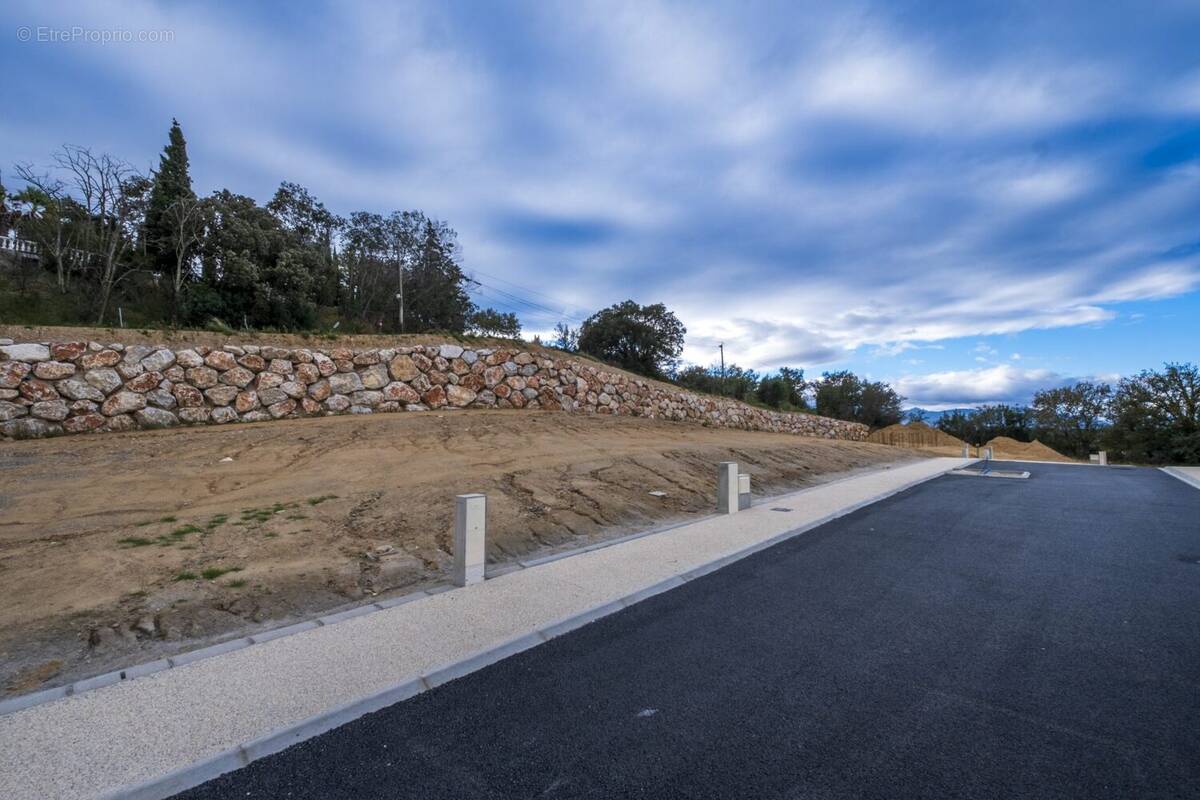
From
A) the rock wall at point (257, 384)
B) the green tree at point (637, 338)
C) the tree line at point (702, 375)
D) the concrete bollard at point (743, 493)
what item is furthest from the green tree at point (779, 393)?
the concrete bollard at point (743, 493)

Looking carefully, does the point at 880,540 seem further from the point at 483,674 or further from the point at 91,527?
the point at 91,527

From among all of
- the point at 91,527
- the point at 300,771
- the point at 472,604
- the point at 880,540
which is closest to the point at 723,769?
the point at 300,771

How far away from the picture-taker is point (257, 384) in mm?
12203

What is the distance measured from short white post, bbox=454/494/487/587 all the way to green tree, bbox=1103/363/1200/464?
31.6 meters

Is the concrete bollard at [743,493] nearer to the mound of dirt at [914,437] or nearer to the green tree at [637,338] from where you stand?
the green tree at [637,338]

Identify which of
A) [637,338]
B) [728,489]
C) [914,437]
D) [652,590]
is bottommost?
[652,590]

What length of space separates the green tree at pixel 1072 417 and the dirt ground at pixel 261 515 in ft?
135

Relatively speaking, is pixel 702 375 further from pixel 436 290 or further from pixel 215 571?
pixel 215 571

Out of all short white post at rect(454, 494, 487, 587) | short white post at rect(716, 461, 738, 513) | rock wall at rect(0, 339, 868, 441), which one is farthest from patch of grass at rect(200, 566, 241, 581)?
rock wall at rect(0, 339, 868, 441)

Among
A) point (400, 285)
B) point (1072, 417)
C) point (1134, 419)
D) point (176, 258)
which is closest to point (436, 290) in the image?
point (400, 285)

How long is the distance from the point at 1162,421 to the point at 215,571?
36.2 metres

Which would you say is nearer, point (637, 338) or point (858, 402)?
point (637, 338)

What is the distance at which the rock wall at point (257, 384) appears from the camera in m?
9.91

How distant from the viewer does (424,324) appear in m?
24.1
